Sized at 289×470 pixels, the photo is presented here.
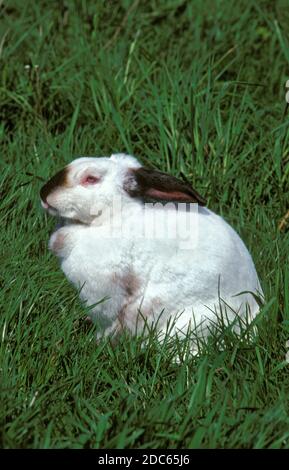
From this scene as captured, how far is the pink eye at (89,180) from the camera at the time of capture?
4148 millimetres

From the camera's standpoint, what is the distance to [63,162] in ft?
17.3

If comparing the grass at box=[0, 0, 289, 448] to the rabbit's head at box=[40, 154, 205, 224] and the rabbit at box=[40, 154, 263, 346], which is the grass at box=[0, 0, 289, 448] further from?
the rabbit's head at box=[40, 154, 205, 224]

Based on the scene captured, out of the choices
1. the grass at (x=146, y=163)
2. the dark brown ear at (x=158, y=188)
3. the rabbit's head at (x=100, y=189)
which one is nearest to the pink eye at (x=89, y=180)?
the rabbit's head at (x=100, y=189)

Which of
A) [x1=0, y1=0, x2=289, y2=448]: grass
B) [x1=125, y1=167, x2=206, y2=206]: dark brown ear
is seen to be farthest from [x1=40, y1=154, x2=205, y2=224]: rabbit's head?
[x1=0, y1=0, x2=289, y2=448]: grass

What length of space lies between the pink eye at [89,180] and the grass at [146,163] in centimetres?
44

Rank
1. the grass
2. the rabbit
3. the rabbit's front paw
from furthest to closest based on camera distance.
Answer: the rabbit's front paw
the rabbit
the grass

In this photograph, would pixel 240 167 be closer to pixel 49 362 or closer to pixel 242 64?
pixel 242 64

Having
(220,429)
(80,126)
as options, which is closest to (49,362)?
(220,429)

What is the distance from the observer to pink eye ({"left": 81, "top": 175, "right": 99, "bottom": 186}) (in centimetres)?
415

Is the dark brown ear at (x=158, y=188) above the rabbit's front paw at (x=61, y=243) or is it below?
above

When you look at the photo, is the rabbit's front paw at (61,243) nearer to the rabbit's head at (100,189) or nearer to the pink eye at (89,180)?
the rabbit's head at (100,189)

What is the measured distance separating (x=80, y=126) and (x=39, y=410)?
251 centimetres

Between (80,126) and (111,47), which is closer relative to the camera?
(80,126)

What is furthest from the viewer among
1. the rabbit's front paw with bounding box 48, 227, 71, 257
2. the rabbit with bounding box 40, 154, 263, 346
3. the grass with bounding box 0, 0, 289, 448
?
the rabbit's front paw with bounding box 48, 227, 71, 257
